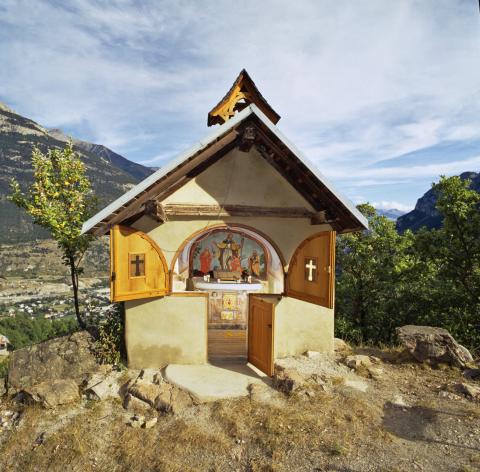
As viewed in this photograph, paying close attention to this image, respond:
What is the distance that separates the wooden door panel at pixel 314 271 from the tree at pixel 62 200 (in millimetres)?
7337

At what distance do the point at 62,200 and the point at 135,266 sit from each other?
614 cm

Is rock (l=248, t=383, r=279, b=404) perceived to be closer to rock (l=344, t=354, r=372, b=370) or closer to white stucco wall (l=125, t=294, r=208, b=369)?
white stucco wall (l=125, t=294, r=208, b=369)

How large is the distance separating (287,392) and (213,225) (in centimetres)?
467

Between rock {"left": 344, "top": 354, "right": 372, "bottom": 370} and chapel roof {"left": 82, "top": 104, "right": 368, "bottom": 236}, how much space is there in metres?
3.74

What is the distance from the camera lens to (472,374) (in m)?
8.59

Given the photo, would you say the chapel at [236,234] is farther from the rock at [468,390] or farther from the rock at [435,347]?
the rock at [468,390]

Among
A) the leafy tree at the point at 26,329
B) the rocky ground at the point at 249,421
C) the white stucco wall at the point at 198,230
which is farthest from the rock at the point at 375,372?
the leafy tree at the point at 26,329

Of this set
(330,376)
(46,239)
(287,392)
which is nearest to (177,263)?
(287,392)

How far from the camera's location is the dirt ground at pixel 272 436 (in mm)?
5719

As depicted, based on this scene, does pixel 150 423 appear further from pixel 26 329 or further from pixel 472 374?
pixel 26 329

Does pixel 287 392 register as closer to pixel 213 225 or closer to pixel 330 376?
pixel 330 376

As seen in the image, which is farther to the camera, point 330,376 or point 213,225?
point 213,225

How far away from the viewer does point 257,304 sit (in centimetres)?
959

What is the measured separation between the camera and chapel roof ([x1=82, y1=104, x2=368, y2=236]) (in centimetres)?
786
